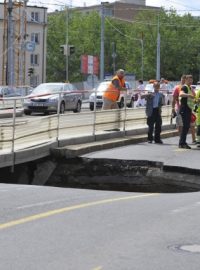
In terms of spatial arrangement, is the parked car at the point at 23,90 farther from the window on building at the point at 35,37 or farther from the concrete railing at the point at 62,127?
the window on building at the point at 35,37

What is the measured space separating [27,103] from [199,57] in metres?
79.5

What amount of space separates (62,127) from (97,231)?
8.76 m

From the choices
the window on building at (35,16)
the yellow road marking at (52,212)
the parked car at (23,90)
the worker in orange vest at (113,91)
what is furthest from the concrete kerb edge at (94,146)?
the window on building at (35,16)

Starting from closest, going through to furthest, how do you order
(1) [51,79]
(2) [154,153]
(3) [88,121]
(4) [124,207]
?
(4) [124,207]
(2) [154,153]
(3) [88,121]
(1) [51,79]

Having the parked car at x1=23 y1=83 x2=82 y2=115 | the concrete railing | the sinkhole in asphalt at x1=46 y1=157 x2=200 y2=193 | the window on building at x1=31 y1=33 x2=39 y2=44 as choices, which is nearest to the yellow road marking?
the sinkhole in asphalt at x1=46 y1=157 x2=200 y2=193

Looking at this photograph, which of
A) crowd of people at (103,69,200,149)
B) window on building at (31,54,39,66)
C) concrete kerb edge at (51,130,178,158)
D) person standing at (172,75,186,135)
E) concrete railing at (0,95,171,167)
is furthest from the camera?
window on building at (31,54,39,66)

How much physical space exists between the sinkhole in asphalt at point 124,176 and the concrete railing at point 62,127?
0.81 meters

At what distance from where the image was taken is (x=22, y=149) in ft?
46.3

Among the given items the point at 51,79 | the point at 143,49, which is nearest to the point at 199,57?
the point at 143,49

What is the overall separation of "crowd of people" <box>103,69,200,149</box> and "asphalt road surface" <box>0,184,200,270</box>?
6053 millimetres

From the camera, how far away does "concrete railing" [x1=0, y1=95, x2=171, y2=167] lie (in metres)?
14.0

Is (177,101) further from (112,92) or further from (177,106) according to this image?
(112,92)

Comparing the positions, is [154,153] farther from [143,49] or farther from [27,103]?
[143,49]

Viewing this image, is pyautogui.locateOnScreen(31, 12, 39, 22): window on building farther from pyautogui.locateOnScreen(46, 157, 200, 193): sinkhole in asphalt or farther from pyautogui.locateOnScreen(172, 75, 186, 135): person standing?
pyautogui.locateOnScreen(46, 157, 200, 193): sinkhole in asphalt
